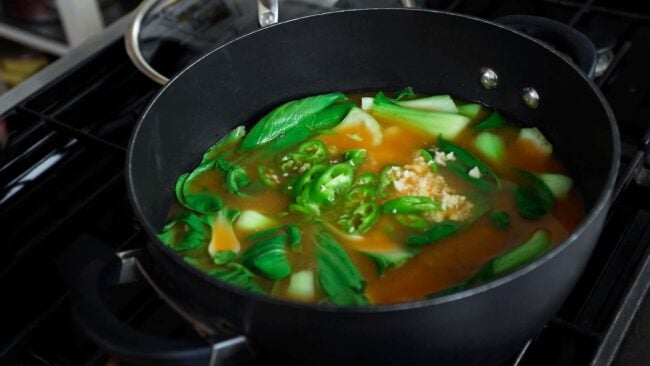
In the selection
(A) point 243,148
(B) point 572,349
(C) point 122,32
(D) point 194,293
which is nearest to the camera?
(D) point 194,293

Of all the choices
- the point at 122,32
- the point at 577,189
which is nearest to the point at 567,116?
the point at 577,189

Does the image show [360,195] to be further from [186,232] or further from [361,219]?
[186,232]

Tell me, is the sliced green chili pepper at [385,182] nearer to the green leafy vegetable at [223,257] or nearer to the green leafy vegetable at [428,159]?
the green leafy vegetable at [428,159]

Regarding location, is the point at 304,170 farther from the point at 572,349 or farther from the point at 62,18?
the point at 62,18

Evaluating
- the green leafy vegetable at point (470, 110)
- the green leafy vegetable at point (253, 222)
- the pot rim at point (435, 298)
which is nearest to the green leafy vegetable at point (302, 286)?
the green leafy vegetable at point (253, 222)

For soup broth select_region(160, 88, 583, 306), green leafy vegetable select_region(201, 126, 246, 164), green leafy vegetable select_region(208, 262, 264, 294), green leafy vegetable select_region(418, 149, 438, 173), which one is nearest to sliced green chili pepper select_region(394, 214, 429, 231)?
soup broth select_region(160, 88, 583, 306)

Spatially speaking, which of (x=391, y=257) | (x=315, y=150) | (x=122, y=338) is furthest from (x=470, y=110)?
(x=122, y=338)
